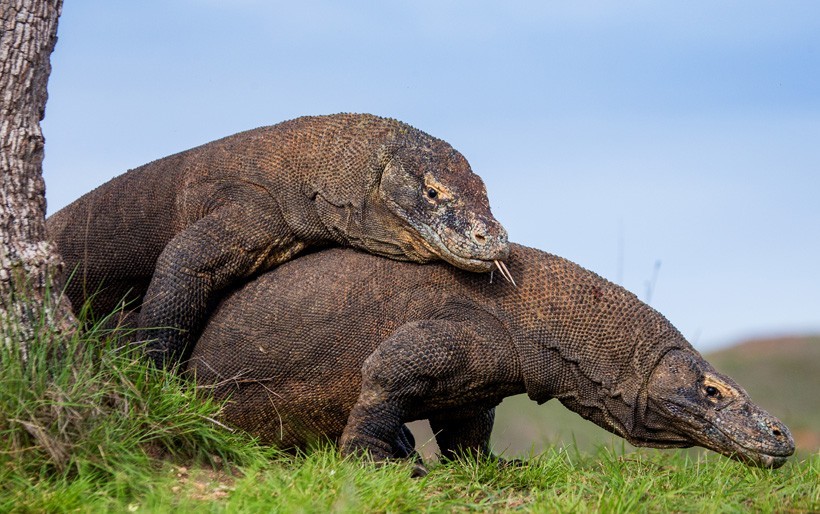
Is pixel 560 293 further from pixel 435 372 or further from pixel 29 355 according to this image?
pixel 29 355

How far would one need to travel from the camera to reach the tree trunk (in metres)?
5.82

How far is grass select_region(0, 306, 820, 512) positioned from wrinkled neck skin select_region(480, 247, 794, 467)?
27 centimetres

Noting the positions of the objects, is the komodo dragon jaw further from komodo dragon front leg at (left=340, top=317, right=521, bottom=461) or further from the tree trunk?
the tree trunk

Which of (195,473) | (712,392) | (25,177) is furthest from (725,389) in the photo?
(25,177)

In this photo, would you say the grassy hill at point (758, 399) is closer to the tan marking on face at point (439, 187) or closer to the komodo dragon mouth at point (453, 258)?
A: the komodo dragon mouth at point (453, 258)

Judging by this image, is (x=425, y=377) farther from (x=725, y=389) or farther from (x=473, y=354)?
(x=725, y=389)

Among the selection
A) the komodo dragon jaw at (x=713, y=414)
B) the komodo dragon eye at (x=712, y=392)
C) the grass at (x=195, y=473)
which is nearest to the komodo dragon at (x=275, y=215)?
the grass at (x=195, y=473)

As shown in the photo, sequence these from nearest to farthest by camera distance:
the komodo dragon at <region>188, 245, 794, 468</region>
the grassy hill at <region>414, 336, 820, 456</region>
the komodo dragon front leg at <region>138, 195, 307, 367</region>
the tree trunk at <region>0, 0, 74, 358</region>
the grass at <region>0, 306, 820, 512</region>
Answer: the grass at <region>0, 306, 820, 512</region> < the tree trunk at <region>0, 0, 74, 358</region> < the komodo dragon at <region>188, 245, 794, 468</region> < the komodo dragon front leg at <region>138, 195, 307, 367</region> < the grassy hill at <region>414, 336, 820, 456</region>

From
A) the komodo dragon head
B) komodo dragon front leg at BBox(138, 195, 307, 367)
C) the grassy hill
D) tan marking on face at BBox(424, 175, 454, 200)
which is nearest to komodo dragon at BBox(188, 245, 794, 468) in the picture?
komodo dragon front leg at BBox(138, 195, 307, 367)

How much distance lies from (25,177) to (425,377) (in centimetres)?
275

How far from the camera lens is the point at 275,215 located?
6.99 m

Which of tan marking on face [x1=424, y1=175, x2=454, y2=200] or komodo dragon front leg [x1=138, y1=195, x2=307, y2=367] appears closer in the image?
tan marking on face [x1=424, y1=175, x2=454, y2=200]

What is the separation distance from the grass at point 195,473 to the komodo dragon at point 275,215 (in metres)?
0.84

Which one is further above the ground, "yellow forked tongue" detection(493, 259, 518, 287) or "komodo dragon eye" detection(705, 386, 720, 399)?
"yellow forked tongue" detection(493, 259, 518, 287)
